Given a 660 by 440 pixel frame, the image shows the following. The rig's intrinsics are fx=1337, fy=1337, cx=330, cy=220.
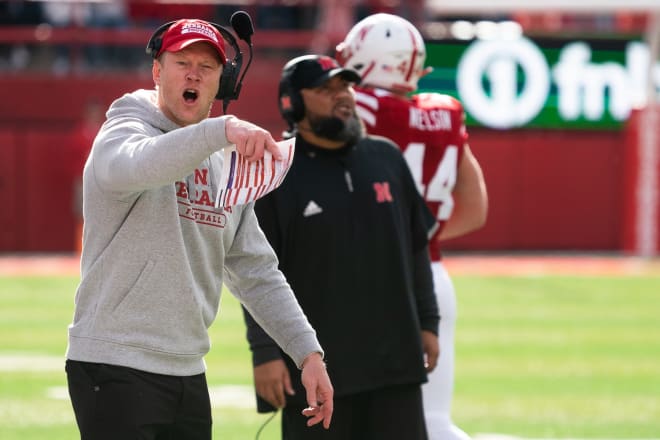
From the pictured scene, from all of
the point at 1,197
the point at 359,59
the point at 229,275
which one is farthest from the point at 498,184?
the point at 229,275

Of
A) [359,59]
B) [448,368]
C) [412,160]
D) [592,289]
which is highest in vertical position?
[359,59]

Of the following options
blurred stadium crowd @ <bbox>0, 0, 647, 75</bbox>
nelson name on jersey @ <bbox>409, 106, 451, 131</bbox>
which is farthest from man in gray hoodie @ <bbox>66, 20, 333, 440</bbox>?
blurred stadium crowd @ <bbox>0, 0, 647, 75</bbox>

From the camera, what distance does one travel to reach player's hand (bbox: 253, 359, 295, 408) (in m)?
4.80

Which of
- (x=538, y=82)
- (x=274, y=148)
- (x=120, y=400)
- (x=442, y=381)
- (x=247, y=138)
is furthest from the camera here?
(x=538, y=82)

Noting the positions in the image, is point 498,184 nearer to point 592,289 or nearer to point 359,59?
point 592,289

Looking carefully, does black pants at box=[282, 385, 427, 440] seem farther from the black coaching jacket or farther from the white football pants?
the white football pants

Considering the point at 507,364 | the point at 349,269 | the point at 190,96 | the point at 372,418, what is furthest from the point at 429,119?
the point at 507,364

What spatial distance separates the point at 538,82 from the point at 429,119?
16.9 m

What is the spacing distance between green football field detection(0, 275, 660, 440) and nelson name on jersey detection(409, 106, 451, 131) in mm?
2669

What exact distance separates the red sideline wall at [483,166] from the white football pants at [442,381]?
53.9 ft

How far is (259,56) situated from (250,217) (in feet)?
62.5

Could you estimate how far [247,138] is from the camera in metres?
3.32

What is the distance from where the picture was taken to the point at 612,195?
910 inches

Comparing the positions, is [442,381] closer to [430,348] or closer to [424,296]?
[430,348]
